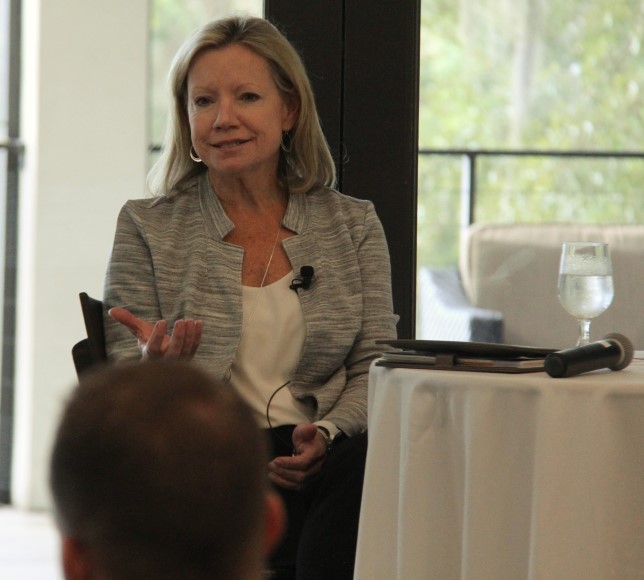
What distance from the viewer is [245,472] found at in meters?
0.71

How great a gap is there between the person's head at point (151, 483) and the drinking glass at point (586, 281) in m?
1.41

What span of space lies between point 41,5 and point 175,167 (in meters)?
0.79

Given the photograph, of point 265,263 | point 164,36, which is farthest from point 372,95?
point 265,263

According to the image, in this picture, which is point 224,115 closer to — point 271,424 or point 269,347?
point 269,347

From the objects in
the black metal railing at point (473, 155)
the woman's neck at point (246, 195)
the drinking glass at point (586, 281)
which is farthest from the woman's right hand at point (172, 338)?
the black metal railing at point (473, 155)

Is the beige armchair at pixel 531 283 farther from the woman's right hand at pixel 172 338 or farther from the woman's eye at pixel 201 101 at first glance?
the woman's right hand at pixel 172 338

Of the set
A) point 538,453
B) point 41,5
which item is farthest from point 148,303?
point 41,5

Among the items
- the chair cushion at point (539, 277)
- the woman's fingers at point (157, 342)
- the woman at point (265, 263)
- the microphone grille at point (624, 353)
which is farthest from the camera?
the chair cushion at point (539, 277)

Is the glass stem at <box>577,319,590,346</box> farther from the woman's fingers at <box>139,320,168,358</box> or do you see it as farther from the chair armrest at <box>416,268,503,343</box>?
the chair armrest at <box>416,268,503,343</box>

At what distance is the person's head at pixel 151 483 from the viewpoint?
68 centimetres

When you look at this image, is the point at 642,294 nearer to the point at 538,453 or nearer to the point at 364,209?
the point at 364,209

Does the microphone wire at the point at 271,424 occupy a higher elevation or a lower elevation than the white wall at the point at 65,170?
lower

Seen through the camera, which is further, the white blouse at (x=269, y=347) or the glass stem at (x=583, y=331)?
the white blouse at (x=269, y=347)

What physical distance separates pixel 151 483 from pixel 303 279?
1.52 metres
